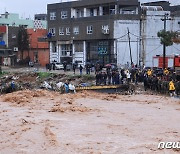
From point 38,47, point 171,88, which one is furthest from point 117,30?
point 171,88

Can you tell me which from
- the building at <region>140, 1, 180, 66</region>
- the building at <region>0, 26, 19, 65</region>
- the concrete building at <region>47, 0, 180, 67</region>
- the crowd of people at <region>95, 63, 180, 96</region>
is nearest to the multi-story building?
the concrete building at <region>47, 0, 180, 67</region>

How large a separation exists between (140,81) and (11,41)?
3662 cm

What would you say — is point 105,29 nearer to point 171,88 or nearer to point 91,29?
point 91,29

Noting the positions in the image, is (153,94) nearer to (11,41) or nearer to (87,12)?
(87,12)

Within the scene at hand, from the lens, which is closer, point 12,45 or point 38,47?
point 38,47

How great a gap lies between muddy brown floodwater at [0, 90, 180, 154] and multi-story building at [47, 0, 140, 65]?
20009mm

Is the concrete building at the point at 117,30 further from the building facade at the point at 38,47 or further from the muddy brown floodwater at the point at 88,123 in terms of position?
the muddy brown floodwater at the point at 88,123

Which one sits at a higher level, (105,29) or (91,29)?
(91,29)

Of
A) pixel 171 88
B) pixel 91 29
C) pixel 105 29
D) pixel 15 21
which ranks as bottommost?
pixel 171 88

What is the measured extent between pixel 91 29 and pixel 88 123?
33987 millimetres

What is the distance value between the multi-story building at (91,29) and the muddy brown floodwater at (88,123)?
788 inches

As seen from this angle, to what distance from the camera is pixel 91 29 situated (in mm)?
54531

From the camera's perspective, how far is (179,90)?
3130 centimetres

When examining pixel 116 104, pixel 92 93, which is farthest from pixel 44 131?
pixel 92 93
